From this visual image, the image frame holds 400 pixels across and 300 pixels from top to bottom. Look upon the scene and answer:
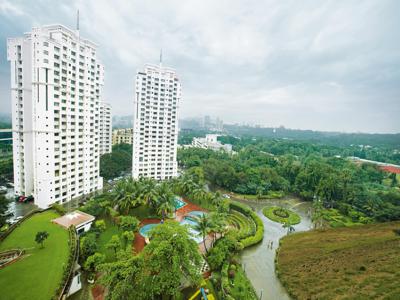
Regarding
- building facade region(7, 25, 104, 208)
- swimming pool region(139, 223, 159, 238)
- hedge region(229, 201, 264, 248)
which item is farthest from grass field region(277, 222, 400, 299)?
building facade region(7, 25, 104, 208)

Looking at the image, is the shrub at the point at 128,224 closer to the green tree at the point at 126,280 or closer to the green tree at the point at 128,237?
the green tree at the point at 128,237

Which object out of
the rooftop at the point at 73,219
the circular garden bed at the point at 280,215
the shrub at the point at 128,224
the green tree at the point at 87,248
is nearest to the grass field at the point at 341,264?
the circular garden bed at the point at 280,215

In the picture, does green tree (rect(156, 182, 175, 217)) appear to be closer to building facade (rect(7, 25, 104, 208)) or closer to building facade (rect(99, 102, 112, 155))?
building facade (rect(7, 25, 104, 208))

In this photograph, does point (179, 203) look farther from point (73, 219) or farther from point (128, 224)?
point (73, 219)

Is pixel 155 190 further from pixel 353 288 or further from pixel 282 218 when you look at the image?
pixel 353 288

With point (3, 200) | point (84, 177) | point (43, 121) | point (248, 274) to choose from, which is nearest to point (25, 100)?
point (43, 121)
